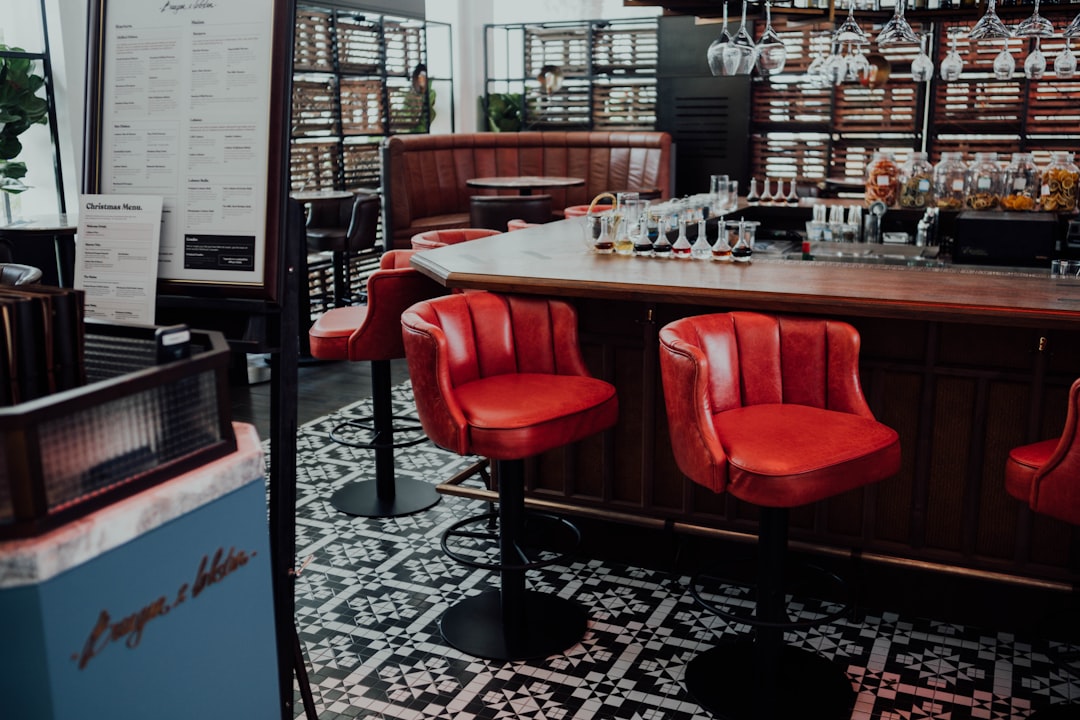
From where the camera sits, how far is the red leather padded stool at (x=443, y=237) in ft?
13.8

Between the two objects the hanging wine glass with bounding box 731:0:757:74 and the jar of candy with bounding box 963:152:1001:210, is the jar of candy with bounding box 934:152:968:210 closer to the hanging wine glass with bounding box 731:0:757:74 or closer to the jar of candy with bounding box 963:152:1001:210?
the jar of candy with bounding box 963:152:1001:210

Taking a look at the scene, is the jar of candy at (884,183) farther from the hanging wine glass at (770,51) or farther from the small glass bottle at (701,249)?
the small glass bottle at (701,249)

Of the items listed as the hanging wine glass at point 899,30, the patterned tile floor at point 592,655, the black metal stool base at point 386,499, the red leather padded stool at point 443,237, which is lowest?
the patterned tile floor at point 592,655

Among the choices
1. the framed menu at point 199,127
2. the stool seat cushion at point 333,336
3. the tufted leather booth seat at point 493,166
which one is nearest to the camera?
the framed menu at point 199,127

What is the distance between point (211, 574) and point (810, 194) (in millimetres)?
5956

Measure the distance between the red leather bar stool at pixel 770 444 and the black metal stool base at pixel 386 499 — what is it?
1.60 m

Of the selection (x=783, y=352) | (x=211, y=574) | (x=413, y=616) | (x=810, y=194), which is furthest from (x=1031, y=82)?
(x=211, y=574)

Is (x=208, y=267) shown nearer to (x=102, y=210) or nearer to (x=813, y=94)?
(x=102, y=210)

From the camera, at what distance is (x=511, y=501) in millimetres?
3004

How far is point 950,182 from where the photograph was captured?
16.1 ft

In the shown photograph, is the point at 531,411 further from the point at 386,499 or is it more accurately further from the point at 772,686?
the point at 386,499

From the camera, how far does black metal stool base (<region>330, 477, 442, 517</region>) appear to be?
412cm

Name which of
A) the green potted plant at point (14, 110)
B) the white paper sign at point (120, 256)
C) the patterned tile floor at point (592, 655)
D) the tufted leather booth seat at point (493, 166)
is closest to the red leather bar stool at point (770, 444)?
the patterned tile floor at point (592, 655)

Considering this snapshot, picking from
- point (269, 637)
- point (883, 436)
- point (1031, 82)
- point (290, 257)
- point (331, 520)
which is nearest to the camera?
point (269, 637)
